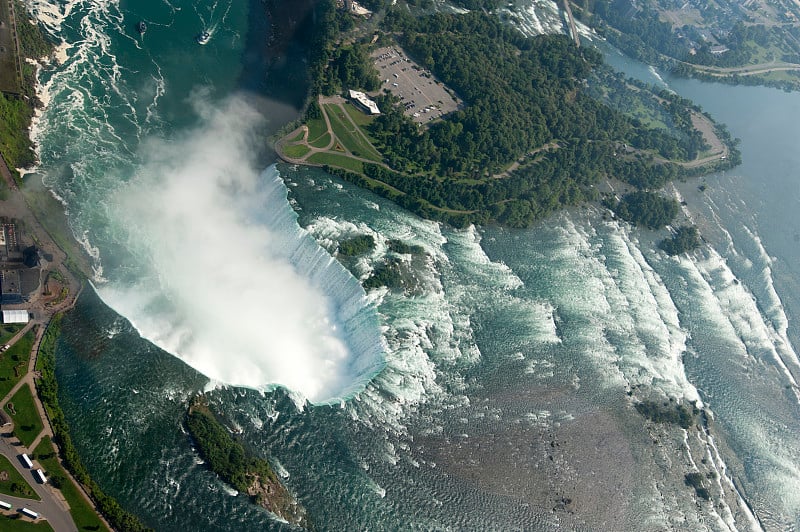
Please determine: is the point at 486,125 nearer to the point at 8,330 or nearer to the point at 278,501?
the point at 278,501

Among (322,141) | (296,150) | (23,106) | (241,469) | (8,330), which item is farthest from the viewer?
(322,141)

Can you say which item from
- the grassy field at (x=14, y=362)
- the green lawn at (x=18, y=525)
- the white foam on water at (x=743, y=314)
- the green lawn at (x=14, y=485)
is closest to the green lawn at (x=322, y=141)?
the grassy field at (x=14, y=362)

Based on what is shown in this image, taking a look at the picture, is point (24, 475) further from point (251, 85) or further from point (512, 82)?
point (512, 82)

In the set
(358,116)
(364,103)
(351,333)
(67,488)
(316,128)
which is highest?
(364,103)

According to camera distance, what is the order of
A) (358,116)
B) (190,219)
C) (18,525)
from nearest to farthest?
1. (18,525)
2. (190,219)
3. (358,116)

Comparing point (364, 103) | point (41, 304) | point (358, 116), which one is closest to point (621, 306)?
point (358, 116)

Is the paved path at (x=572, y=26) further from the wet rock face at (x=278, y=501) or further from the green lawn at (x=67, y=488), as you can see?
the green lawn at (x=67, y=488)
